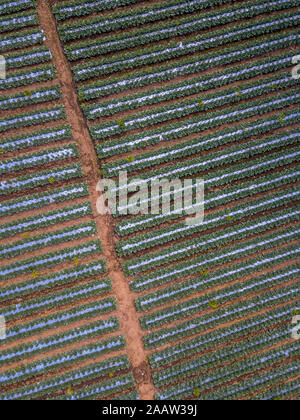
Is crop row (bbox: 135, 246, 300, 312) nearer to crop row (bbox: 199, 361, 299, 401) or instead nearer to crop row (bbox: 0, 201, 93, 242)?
crop row (bbox: 199, 361, 299, 401)

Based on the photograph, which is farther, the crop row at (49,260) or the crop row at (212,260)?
the crop row at (212,260)

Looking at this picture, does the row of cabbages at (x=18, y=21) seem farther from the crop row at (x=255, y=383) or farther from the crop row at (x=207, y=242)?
the crop row at (x=255, y=383)

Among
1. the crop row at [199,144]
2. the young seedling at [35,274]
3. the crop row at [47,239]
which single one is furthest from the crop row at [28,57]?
the young seedling at [35,274]

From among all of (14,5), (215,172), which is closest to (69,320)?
(215,172)

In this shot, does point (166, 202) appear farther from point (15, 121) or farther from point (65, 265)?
point (15, 121)

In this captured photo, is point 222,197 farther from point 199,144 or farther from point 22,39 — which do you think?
point 22,39
